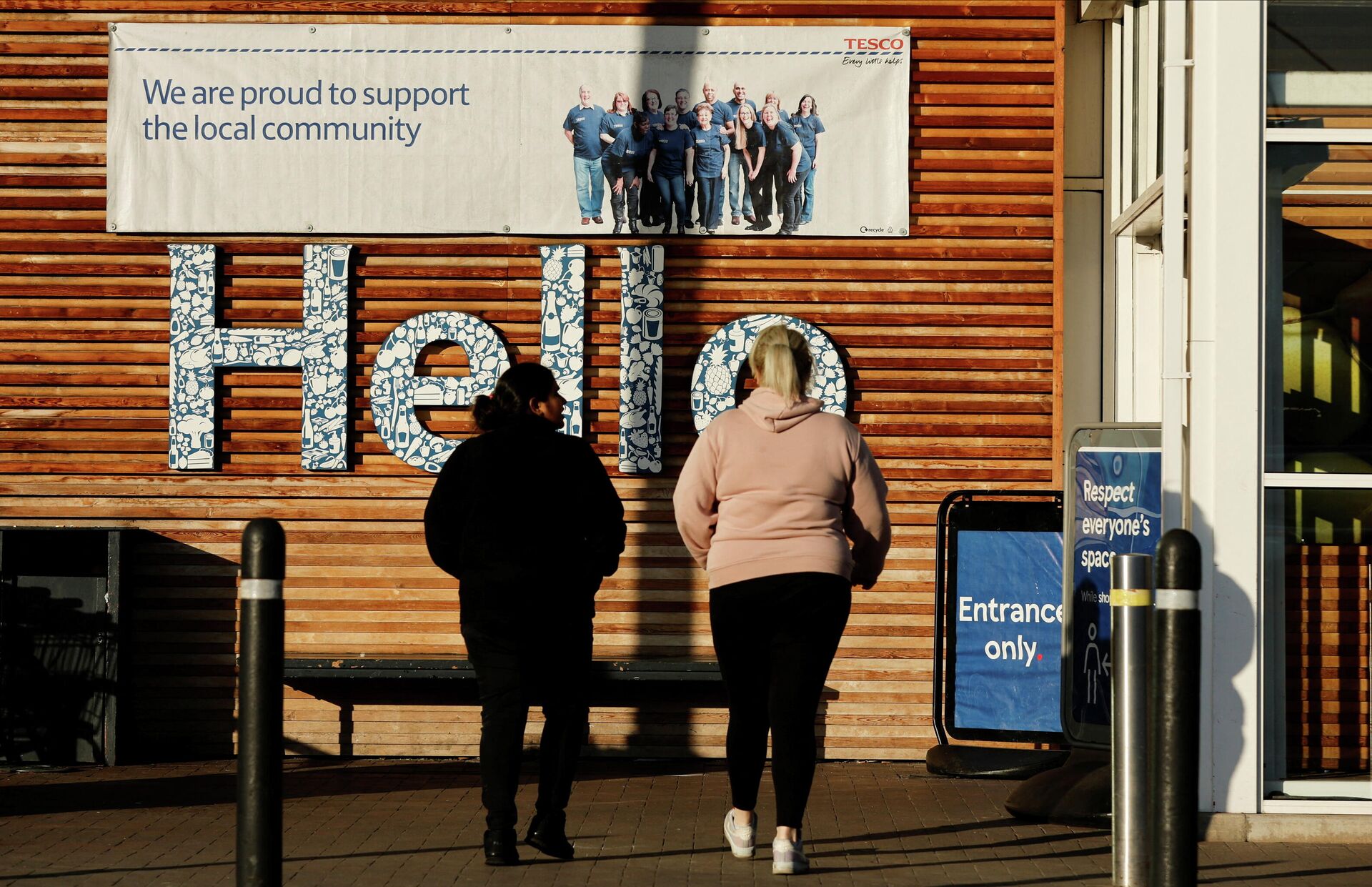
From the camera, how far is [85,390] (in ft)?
28.9

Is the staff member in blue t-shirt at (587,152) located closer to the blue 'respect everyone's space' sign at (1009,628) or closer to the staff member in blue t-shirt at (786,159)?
the staff member in blue t-shirt at (786,159)

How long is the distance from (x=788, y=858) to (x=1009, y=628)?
2589 mm

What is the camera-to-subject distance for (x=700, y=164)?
874 centimetres

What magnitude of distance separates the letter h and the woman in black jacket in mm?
2879

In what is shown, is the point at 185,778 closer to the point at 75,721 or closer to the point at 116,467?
the point at 75,721

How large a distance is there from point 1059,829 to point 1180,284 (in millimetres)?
2266

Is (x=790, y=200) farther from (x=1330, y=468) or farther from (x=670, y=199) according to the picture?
(x=1330, y=468)

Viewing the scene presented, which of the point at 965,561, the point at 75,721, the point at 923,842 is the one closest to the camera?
the point at 923,842

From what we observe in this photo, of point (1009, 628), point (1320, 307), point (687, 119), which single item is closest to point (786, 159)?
point (687, 119)

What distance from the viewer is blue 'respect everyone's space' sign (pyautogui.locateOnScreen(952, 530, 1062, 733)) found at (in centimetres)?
781

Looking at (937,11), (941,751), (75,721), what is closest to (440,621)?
(75,721)

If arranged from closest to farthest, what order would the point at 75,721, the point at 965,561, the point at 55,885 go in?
the point at 55,885, the point at 965,561, the point at 75,721

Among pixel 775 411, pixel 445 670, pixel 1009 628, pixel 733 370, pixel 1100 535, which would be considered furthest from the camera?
pixel 733 370

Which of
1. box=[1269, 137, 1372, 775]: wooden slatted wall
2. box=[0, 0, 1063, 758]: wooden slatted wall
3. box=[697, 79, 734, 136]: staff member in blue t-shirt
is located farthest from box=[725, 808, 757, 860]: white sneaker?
box=[697, 79, 734, 136]: staff member in blue t-shirt
